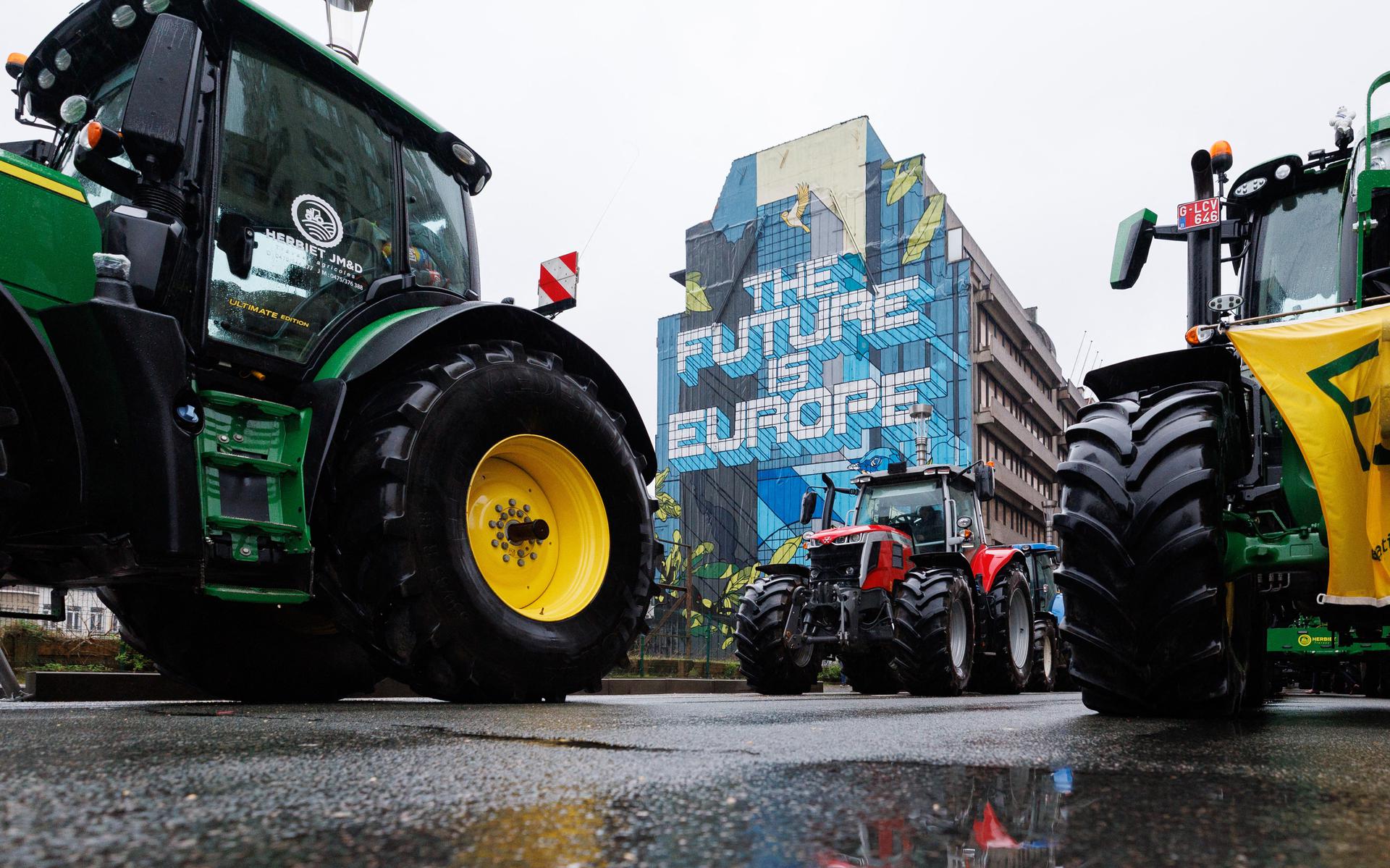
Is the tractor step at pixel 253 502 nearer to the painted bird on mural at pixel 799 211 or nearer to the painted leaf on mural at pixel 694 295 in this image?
the painted bird on mural at pixel 799 211

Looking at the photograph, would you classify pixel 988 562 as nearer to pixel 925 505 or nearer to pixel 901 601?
pixel 925 505

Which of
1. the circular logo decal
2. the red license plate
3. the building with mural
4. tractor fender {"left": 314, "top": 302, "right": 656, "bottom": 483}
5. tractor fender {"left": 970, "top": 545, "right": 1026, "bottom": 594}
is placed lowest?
tractor fender {"left": 970, "top": 545, "right": 1026, "bottom": 594}

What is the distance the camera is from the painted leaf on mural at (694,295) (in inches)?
2267

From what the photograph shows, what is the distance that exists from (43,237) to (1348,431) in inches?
160

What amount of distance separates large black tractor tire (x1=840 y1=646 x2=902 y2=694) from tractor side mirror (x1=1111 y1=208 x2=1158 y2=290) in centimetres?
755

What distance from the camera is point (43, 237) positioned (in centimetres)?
348

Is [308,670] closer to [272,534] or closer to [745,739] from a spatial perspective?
[272,534]

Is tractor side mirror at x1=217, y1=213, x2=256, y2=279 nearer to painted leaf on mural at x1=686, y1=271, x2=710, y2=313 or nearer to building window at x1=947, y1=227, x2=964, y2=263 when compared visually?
building window at x1=947, y1=227, x2=964, y2=263

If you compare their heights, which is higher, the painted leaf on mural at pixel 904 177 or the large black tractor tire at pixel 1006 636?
the painted leaf on mural at pixel 904 177

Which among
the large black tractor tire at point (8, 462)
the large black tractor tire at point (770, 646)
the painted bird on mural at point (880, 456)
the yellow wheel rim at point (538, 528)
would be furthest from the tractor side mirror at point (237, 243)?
the painted bird on mural at point (880, 456)

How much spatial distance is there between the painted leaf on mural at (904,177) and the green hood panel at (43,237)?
1979 inches

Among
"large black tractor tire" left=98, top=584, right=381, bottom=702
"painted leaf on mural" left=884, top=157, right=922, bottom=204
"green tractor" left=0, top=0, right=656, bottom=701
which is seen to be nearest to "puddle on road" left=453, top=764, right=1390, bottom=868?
"green tractor" left=0, top=0, right=656, bottom=701

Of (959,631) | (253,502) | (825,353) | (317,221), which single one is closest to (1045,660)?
(959,631)

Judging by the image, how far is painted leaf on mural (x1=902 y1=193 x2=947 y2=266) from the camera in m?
50.6
